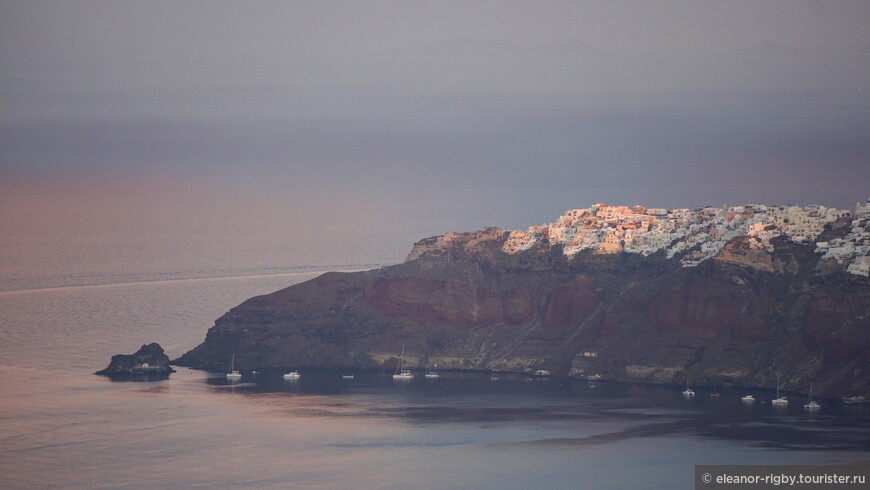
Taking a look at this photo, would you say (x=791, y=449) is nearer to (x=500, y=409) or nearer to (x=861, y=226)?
(x=500, y=409)

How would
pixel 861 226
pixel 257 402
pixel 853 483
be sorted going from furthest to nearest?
pixel 861 226 < pixel 257 402 < pixel 853 483

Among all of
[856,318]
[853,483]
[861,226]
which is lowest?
[853,483]

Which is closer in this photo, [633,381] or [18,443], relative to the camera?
[18,443]

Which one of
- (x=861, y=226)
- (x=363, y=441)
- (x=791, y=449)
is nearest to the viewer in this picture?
(x=791, y=449)

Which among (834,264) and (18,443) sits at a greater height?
(834,264)

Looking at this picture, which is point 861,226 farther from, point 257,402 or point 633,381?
point 257,402

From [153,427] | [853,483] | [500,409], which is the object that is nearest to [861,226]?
[500,409]
